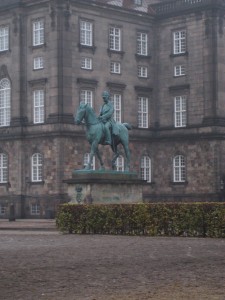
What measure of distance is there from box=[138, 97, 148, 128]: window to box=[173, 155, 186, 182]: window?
12.2ft

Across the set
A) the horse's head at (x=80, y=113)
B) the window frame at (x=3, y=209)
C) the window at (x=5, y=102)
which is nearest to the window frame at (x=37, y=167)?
the window frame at (x=3, y=209)

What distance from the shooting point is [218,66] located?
6012 centimetres

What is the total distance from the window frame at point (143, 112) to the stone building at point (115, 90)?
7 centimetres

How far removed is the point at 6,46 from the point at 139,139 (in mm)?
11656

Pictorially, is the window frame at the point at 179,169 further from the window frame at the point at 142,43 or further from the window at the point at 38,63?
the window at the point at 38,63

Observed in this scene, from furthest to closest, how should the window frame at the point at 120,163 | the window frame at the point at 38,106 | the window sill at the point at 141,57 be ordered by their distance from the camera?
1. the window sill at the point at 141,57
2. the window frame at the point at 120,163
3. the window frame at the point at 38,106

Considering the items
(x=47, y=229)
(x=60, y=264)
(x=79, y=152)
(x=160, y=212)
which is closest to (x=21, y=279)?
(x=60, y=264)

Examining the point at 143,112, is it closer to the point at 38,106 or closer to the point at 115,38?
the point at 115,38

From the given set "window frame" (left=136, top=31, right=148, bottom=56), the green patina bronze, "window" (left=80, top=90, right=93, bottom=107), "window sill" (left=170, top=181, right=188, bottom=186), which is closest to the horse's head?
the green patina bronze

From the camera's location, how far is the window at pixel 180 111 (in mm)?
62031

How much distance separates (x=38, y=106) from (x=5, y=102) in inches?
125

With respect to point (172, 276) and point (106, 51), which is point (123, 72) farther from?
point (172, 276)

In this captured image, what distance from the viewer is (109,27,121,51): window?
61312mm

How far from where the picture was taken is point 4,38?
60.5 meters
